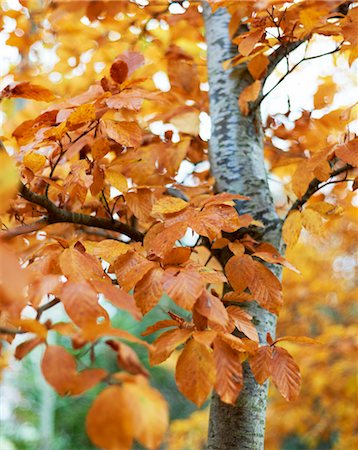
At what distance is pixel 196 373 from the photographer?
1.81 feet

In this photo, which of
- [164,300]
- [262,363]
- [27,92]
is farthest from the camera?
[164,300]

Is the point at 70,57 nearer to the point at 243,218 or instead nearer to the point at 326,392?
the point at 243,218

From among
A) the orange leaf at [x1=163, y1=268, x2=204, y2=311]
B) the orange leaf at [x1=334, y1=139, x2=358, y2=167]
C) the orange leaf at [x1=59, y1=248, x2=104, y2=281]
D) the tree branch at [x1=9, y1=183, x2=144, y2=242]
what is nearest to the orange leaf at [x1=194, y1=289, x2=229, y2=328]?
the orange leaf at [x1=163, y1=268, x2=204, y2=311]

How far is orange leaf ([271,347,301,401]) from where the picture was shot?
0.64 m

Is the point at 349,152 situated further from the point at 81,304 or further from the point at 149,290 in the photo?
the point at 81,304

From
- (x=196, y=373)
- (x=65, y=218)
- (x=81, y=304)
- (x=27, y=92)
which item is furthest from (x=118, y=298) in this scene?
(x=27, y=92)

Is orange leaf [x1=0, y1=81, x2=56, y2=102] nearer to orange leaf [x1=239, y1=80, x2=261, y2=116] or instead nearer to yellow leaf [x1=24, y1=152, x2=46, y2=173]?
yellow leaf [x1=24, y1=152, x2=46, y2=173]

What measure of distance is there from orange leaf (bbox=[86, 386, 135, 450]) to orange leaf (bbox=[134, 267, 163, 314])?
212 mm

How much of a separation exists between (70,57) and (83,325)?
1331 millimetres

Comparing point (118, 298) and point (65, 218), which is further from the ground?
point (65, 218)

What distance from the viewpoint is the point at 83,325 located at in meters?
0.46

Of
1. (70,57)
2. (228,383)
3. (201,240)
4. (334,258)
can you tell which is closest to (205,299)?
(228,383)

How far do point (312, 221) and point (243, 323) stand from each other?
0.30m

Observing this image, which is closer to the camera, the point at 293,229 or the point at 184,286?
the point at 184,286
